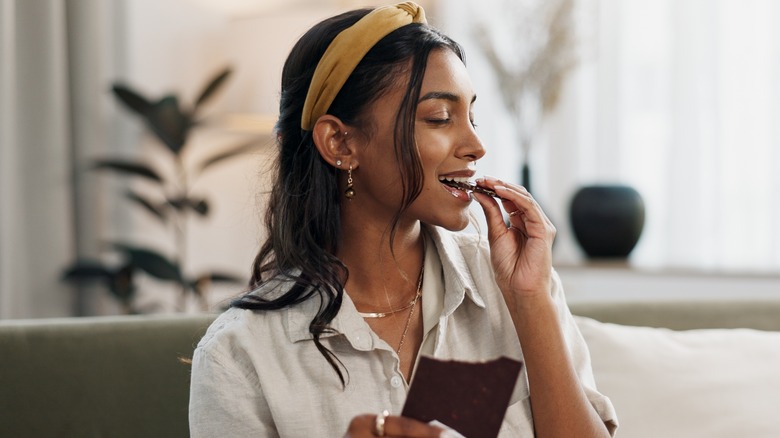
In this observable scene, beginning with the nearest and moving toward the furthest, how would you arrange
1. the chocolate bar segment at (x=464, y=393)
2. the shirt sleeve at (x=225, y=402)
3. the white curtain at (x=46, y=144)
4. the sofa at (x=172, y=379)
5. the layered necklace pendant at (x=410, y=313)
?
the chocolate bar segment at (x=464, y=393) < the shirt sleeve at (x=225, y=402) < the layered necklace pendant at (x=410, y=313) < the sofa at (x=172, y=379) < the white curtain at (x=46, y=144)

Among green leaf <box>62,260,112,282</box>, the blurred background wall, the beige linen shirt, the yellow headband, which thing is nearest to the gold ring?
the beige linen shirt

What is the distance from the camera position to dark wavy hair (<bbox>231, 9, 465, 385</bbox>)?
1.34m

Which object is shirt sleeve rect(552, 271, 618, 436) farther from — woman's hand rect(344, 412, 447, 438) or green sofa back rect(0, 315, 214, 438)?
green sofa back rect(0, 315, 214, 438)

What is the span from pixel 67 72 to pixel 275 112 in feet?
2.29

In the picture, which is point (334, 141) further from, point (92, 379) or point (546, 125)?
point (546, 125)

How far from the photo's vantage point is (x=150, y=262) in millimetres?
3012

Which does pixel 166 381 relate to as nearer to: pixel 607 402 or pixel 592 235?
pixel 607 402

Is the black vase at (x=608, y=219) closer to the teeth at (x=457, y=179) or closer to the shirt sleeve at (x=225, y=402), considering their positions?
the teeth at (x=457, y=179)

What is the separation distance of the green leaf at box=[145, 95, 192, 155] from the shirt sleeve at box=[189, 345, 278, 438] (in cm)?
182

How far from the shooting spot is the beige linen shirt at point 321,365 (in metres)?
1.32

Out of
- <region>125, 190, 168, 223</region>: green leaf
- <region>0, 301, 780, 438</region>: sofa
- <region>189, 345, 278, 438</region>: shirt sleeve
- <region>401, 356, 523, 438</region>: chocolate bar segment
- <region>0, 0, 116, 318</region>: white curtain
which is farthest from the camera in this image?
<region>125, 190, 168, 223</region>: green leaf

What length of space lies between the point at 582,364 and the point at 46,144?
2115 millimetres

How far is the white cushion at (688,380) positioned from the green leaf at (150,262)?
5.62 feet

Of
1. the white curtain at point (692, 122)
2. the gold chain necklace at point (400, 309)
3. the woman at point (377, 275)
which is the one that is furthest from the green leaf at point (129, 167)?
the gold chain necklace at point (400, 309)
